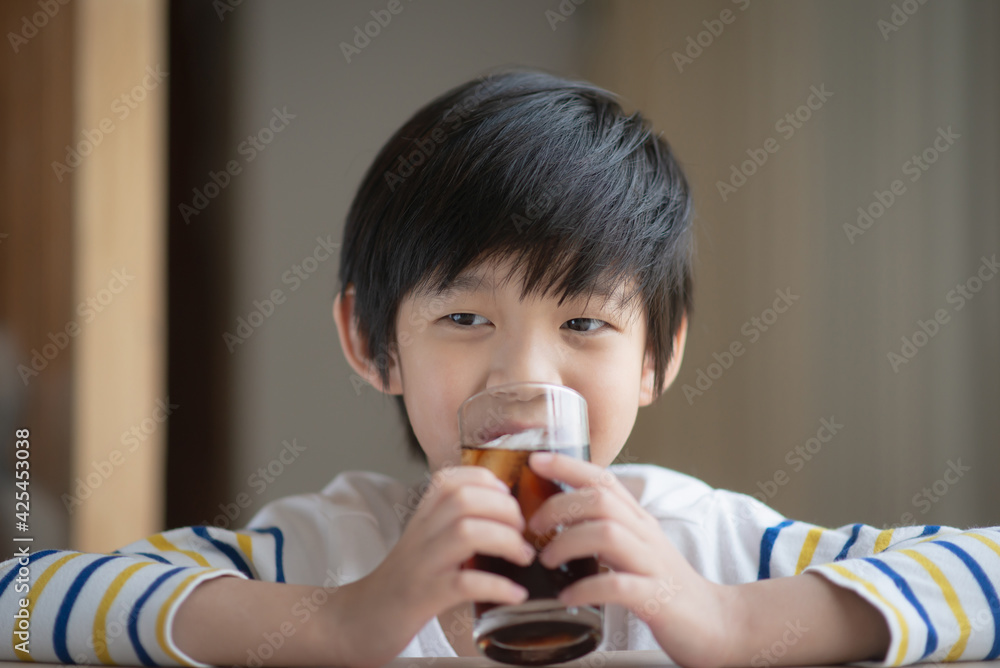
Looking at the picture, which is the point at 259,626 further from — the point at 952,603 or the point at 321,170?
the point at 321,170

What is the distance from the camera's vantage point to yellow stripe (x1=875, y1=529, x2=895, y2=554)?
35.0 inches

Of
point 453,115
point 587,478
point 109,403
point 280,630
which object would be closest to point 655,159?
point 453,115

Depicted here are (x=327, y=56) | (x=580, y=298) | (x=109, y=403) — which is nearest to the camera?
(x=580, y=298)

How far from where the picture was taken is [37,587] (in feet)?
2.40

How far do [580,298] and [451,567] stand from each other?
16.0 inches

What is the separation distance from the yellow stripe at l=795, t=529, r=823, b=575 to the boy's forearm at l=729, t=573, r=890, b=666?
0.31 metres

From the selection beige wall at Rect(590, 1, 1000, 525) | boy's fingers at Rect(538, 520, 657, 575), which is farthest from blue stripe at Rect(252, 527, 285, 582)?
beige wall at Rect(590, 1, 1000, 525)

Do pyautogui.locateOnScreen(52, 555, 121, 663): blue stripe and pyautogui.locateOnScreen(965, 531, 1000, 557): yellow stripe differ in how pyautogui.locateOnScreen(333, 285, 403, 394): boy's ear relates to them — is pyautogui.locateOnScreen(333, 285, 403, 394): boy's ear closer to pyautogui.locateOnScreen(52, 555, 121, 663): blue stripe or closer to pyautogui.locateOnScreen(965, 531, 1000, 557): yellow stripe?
pyautogui.locateOnScreen(52, 555, 121, 663): blue stripe

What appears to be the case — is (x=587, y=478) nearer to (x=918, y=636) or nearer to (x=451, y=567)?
(x=451, y=567)

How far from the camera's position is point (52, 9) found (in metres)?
1.77

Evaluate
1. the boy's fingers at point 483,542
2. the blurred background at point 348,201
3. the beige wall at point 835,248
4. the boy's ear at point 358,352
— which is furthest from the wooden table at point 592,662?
the beige wall at point 835,248

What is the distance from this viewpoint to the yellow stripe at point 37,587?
27.7 inches

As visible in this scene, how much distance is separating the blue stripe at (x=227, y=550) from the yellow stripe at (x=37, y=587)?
0.20m

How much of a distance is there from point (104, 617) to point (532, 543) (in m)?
0.39
